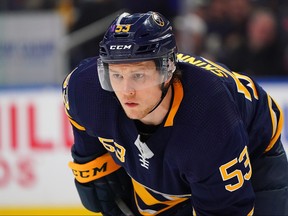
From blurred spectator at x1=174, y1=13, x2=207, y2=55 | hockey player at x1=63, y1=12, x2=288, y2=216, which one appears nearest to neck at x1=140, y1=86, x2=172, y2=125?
hockey player at x1=63, y1=12, x2=288, y2=216

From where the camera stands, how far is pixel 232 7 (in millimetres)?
5078

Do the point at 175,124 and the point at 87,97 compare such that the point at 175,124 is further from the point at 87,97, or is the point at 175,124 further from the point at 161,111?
the point at 87,97

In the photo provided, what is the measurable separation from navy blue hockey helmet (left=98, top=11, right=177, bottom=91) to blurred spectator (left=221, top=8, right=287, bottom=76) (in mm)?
2811

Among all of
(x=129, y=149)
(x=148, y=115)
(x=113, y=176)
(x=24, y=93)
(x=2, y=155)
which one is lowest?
(x=2, y=155)

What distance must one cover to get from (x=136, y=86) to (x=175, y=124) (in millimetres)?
173

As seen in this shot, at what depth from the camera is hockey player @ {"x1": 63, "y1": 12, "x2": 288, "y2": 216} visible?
7.28 ft

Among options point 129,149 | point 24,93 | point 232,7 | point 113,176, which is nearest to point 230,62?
point 232,7

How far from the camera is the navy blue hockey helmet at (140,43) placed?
85.4 inches

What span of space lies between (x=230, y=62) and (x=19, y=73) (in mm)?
1482

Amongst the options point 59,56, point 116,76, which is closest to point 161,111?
point 116,76

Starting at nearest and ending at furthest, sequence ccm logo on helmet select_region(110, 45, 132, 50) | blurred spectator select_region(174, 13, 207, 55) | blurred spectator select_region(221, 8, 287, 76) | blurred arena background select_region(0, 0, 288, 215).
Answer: ccm logo on helmet select_region(110, 45, 132, 50)
blurred arena background select_region(0, 0, 288, 215)
blurred spectator select_region(221, 8, 287, 76)
blurred spectator select_region(174, 13, 207, 55)

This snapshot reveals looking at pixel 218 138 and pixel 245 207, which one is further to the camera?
pixel 245 207

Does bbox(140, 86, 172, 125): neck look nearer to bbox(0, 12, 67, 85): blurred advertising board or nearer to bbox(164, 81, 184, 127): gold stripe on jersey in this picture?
bbox(164, 81, 184, 127): gold stripe on jersey

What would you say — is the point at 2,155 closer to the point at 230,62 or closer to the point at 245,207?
the point at 230,62
